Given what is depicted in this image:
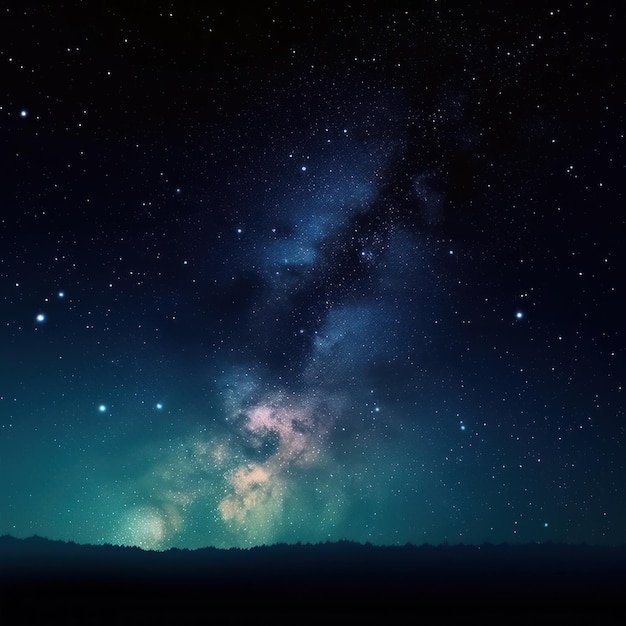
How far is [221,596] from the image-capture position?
1575 centimetres

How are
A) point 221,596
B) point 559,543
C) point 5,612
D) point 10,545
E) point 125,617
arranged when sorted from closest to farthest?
point 125,617 → point 5,612 → point 221,596 → point 10,545 → point 559,543

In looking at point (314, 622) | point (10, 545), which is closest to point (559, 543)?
point (10, 545)

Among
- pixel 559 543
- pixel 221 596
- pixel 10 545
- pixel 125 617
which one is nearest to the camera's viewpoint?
pixel 125 617

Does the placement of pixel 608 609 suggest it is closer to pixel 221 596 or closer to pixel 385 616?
pixel 385 616

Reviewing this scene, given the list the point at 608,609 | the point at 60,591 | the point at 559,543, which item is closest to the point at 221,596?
the point at 60,591

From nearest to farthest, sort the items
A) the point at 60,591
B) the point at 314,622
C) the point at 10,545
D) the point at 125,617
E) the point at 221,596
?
the point at 314,622, the point at 125,617, the point at 221,596, the point at 60,591, the point at 10,545

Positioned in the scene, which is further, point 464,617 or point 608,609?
point 608,609

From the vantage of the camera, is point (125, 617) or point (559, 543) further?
point (559, 543)

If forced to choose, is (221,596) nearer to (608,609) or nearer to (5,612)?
(5,612)

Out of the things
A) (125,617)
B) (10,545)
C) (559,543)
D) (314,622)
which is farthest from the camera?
(559,543)

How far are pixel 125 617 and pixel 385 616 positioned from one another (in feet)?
19.1

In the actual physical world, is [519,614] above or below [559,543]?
above

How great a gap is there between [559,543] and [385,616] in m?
109

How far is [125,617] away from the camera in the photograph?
11.0 m
